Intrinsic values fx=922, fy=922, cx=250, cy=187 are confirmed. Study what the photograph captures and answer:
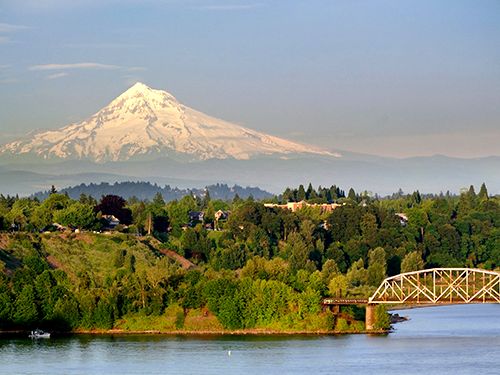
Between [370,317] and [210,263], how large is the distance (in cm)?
5851

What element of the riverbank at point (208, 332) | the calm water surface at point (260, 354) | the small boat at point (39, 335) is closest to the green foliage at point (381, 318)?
the riverbank at point (208, 332)

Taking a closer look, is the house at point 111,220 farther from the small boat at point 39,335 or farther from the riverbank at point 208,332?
the small boat at point 39,335

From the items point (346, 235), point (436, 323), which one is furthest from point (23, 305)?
point (346, 235)

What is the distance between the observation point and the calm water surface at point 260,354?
260ft

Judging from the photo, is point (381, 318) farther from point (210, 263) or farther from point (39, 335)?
point (210, 263)

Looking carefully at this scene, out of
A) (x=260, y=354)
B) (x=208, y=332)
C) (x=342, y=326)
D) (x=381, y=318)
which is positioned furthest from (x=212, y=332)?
(x=381, y=318)

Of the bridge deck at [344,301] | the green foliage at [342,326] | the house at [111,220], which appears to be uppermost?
the house at [111,220]

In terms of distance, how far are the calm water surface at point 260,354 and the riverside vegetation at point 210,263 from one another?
15.3ft

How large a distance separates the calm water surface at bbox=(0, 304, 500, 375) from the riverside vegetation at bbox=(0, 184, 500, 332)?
466 centimetres

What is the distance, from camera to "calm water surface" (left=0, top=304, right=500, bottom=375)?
260 ft

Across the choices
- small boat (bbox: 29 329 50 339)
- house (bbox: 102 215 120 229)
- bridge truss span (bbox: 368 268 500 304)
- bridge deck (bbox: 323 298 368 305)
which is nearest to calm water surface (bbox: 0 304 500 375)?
small boat (bbox: 29 329 50 339)

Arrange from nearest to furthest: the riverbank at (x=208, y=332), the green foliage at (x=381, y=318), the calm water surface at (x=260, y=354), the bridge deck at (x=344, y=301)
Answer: the calm water surface at (x=260, y=354), the riverbank at (x=208, y=332), the bridge deck at (x=344, y=301), the green foliage at (x=381, y=318)

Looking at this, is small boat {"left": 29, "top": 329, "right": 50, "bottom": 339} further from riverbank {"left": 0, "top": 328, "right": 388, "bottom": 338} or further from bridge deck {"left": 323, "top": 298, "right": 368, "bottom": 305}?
bridge deck {"left": 323, "top": 298, "right": 368, "bottom": 305}

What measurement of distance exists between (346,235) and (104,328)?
8399cm
